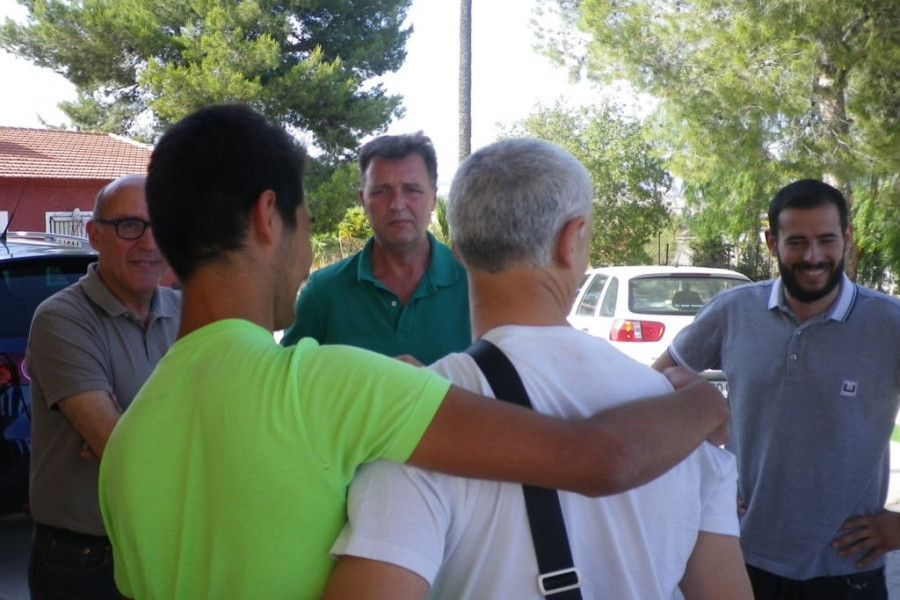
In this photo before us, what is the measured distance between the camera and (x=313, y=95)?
2778 centimetres

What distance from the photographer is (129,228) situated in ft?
9.78

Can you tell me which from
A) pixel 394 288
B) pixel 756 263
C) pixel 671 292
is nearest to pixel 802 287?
pixel 394 288

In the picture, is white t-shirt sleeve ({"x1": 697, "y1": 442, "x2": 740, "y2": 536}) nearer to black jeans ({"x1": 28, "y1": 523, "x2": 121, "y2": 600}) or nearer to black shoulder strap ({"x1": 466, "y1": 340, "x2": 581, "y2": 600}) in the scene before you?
black shoulder strap ({"x1": 466, "y1": 340, "x2": 581, "y2": 600})

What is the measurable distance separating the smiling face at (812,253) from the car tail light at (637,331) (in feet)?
24.0

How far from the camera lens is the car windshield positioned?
34.9 ft

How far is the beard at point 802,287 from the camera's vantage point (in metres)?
3.05

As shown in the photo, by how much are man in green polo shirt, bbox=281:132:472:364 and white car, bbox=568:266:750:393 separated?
22.4ft

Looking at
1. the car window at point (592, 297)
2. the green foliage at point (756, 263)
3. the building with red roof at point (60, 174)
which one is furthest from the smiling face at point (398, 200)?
the building with red roof at point (60, 174)

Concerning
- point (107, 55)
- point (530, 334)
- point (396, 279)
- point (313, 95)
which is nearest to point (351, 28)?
point (313, 95)

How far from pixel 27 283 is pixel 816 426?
4501mm

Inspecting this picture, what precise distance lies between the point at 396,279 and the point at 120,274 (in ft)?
3.23

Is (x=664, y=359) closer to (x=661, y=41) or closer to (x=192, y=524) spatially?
(x=192, y=524)

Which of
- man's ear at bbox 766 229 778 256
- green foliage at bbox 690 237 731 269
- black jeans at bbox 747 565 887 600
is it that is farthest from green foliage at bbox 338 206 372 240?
black jeans at bbox 747 565 887 600

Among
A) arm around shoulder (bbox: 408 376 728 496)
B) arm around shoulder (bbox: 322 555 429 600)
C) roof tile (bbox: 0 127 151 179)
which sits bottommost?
arm around shoulder (bbox: 322 555 429 600)
